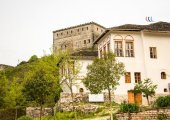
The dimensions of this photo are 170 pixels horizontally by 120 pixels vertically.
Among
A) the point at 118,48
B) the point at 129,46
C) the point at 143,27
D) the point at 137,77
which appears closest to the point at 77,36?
the point at 143,27

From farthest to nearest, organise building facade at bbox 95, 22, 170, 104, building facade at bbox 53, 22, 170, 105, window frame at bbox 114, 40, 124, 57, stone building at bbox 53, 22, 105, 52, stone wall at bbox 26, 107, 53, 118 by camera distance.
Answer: stone building at bbox 53, 22, 105, 52, stone wall at bbox 26, 107, 53, 118, window frame at bbox 114, 40, 124, 57, building facade at bbox 95, 22, 170, 104, building facade at bbox 53, 22, 170, 105

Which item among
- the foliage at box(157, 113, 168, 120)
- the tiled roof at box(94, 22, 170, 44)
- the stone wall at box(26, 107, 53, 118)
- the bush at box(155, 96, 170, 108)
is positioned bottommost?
the foliage at box(157, 113, 168, 120)

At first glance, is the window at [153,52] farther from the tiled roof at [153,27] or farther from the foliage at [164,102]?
the foliage at [164,102]

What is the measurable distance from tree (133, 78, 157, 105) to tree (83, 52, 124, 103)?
28.8 feet

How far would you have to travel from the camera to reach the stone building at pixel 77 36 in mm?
88375

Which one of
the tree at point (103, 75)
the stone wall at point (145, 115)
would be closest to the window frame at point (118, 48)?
the tree at point (103, 75)

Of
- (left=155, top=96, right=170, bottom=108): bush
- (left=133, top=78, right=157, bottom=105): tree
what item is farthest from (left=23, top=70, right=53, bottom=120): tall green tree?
(left=133, top=78, right=157, bottom=105): tree

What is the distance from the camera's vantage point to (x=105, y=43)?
40.1 m

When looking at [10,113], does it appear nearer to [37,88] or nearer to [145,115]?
[37,88]

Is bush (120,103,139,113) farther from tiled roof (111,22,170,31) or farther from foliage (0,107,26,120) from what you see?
foliage (0,107,26,120)

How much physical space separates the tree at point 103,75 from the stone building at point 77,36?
6093 cm

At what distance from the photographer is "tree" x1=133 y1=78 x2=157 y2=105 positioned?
34103 millimetres

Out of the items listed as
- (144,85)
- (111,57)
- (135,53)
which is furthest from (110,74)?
(135,53)

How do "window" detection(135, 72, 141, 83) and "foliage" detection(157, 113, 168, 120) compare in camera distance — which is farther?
"window" detection(135, 72, 141, 83)
